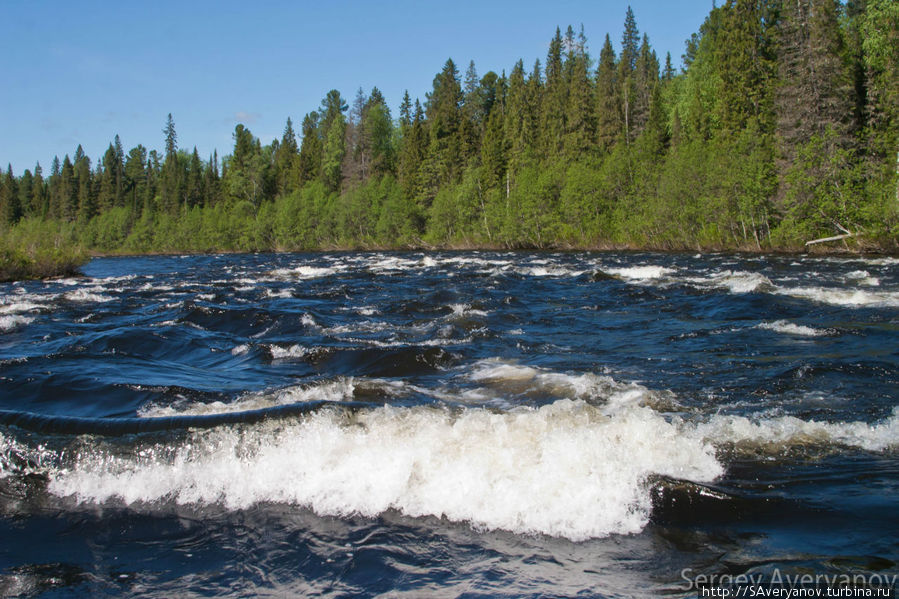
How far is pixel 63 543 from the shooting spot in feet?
12.3

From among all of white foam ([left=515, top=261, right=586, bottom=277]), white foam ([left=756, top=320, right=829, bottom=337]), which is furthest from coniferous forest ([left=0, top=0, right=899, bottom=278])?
white foam ([left=756, top=320, right=829, bottom=337])

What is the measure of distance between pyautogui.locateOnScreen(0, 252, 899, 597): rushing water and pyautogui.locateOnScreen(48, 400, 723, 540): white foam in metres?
0.02

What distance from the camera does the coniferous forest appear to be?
31.5m

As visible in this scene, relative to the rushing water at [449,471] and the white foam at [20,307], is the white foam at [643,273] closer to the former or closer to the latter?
the rushing water at [449,471]

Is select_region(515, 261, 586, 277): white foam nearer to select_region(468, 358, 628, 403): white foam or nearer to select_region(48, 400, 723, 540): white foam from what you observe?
select_region(468, 358, 628, 403): white foam

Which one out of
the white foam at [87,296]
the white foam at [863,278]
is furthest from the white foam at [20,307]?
the white foam at [863,278]

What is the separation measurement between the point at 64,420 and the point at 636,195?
155ft

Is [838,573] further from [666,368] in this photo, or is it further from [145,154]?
[145,154]

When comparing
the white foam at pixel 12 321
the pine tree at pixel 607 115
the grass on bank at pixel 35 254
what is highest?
the pine tree at pixel 607 115

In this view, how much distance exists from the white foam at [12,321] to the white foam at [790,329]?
48.2 ft

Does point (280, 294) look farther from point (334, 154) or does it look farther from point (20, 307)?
point (334, 154)

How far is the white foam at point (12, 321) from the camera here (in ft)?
38.8

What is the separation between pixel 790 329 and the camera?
997 centimetres

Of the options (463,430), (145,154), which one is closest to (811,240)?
(463,430)
